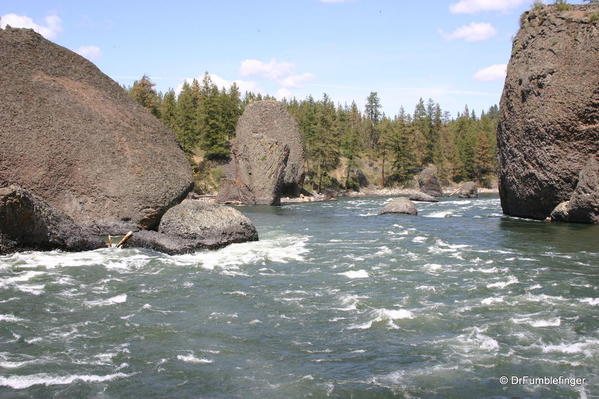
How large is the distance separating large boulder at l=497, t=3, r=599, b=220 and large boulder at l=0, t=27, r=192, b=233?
824 inches

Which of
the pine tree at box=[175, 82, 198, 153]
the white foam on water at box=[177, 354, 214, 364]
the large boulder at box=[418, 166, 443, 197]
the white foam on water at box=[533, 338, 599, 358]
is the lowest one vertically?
the white foam on water at box=[533, 338, 599, 358]

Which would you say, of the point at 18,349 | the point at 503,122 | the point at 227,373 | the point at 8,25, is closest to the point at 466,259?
the point at 227,373

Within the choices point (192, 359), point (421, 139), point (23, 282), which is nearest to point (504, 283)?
point (192, 359)

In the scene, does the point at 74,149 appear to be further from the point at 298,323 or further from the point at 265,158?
the point at 265,158

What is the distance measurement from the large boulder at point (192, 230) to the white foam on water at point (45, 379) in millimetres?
10929

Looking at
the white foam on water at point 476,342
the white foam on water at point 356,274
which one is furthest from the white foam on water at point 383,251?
the white foam on water at point 476,342

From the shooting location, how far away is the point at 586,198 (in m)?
28.8

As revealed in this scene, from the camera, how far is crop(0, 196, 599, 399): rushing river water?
341 inches

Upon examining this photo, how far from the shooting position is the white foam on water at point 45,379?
27.7 feet

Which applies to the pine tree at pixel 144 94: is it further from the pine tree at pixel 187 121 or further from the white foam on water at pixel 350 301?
the white foam on water at pixel 350 301

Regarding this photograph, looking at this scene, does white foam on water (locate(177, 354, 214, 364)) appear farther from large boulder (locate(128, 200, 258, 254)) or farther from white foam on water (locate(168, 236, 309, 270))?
large boulder (locate(128, 200, 258, 254))

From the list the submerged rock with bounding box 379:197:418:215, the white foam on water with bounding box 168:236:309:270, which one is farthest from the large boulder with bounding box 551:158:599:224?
the white foam on water with bounding box 168:236:309:270

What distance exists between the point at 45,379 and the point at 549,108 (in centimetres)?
3059

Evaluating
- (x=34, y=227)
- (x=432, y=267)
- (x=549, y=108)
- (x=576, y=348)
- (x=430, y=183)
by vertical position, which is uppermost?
(x=549, y=108)
